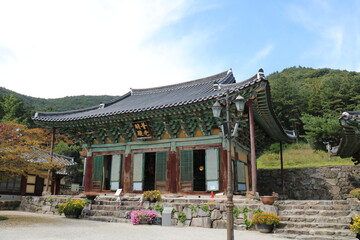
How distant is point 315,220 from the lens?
9055 mm

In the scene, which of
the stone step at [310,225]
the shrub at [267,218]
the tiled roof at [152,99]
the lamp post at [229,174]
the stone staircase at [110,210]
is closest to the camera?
the lamp post at [229,174]

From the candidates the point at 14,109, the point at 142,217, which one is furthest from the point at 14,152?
the point at 14,109

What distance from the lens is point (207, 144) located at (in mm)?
13680

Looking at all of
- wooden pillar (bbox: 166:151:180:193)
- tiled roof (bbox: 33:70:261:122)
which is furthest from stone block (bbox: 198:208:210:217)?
tiled roof (bbox: 33:70:261:122)

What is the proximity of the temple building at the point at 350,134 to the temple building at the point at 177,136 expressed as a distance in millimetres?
3175

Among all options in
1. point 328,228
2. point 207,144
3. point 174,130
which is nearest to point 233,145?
point 207,144

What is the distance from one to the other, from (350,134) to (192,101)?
6.17 meters

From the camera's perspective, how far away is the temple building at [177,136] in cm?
1262

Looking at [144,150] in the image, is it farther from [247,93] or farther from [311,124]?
[311,124]

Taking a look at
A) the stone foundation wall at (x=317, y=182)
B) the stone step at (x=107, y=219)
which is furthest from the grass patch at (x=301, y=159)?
the stone step at (x=107, y=219)

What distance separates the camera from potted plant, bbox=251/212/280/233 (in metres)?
8.95

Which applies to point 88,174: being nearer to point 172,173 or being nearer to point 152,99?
point 172,173

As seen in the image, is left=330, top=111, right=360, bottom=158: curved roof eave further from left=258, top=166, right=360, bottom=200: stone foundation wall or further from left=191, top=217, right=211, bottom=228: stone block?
left=191, top=217, right=211, bottom=228: stone block

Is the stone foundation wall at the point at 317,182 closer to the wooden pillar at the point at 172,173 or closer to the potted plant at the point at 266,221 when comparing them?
the wooden pillar at the point at 172,173
